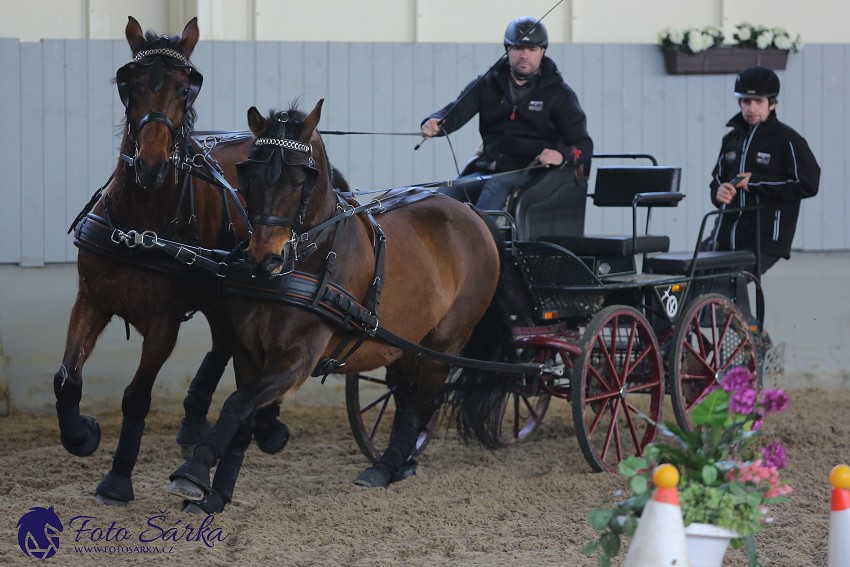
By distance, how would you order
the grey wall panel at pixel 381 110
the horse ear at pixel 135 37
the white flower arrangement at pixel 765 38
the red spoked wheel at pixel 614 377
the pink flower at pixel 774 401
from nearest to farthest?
the pink flower at pixel 774 401, the horse ear at pixel 135 37, the red spoked wheel at pixel 614 377, the grey wall panel at pixel 381 110, the white flower arrangement at pixel 765 38

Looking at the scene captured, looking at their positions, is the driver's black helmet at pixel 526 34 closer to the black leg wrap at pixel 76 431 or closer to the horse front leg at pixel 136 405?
the horse front leg at pixel 136 405

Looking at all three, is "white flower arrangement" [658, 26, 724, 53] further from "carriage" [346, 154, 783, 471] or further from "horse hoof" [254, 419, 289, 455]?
"horse hoof" [254, 419, 289, 455]

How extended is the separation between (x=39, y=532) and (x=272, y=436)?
142cm

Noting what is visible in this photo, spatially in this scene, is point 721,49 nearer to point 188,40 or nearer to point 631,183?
point 631,183

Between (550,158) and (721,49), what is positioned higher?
(721,49)

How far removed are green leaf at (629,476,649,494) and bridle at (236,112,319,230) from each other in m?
1.65

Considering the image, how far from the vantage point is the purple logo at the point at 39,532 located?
12.6ft

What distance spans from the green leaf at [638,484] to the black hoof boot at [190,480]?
67.4 inches

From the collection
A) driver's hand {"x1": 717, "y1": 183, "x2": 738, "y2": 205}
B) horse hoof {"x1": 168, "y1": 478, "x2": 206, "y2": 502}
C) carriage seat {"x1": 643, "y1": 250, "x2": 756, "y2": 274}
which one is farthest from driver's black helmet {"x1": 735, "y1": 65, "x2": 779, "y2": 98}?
horse hoof {"x1": 168, "y1": 478, "x2": 206, "y2": 502}

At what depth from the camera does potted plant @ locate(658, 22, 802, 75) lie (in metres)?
7.84

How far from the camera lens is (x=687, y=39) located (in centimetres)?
781

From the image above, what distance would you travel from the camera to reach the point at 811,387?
7918 millimetres

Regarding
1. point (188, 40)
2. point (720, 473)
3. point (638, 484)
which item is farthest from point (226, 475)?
point (720, 473)

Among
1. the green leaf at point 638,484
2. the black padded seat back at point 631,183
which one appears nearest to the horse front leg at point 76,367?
the green leaf at point 638,484
